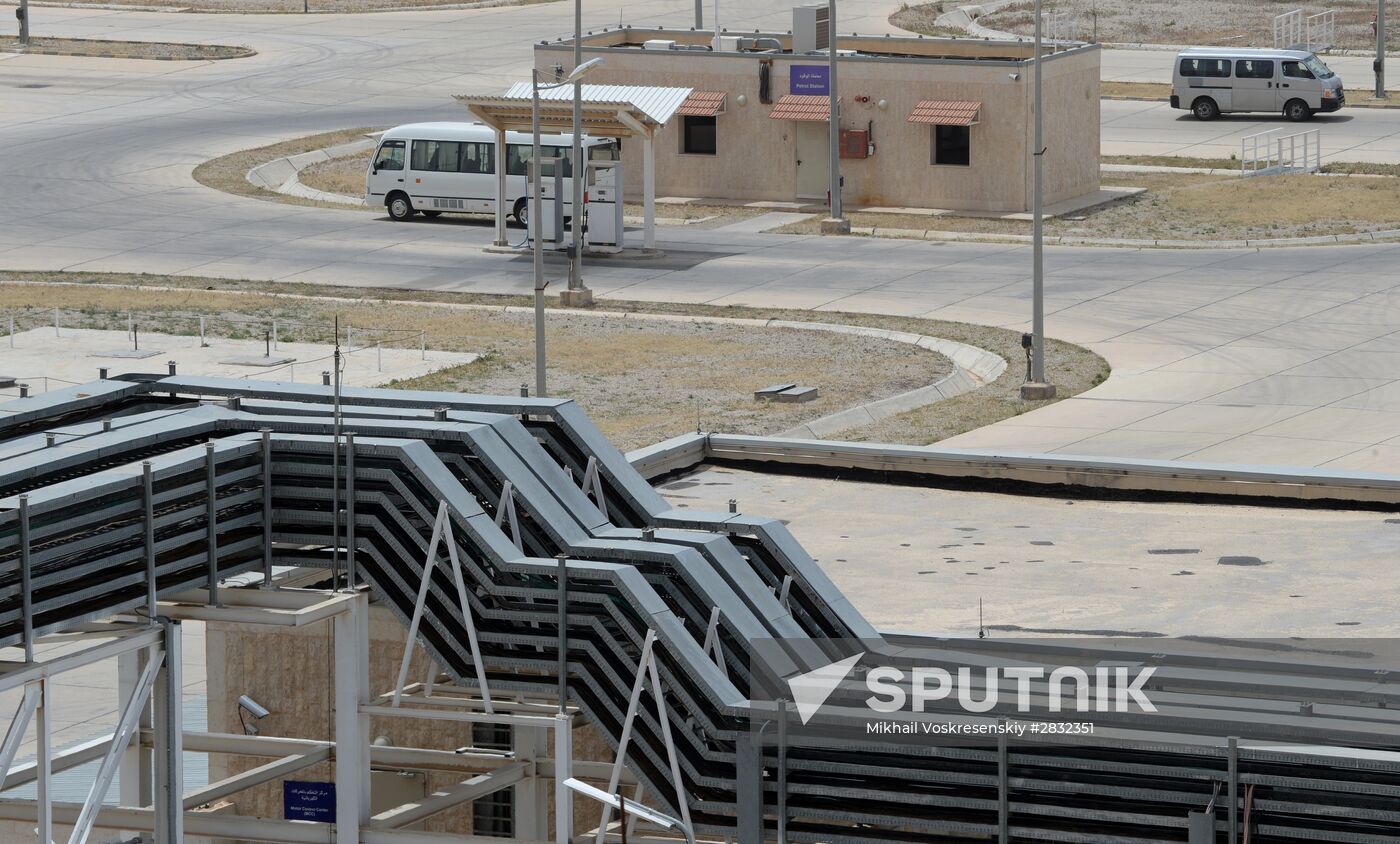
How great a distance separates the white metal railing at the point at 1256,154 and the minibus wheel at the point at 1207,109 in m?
3.19

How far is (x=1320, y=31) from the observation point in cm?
8725

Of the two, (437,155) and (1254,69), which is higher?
(1254,69)

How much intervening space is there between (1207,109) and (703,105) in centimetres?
1775

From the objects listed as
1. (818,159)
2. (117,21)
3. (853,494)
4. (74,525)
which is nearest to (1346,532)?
(853,494)

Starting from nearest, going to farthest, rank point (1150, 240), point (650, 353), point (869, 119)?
point (650, 353)
point (1150, 240)
point (869, 119)

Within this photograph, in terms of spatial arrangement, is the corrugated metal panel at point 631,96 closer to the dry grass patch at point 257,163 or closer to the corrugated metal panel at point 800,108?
the corrugated metal panel at point 800,108

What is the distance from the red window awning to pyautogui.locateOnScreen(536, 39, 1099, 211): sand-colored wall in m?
0.25

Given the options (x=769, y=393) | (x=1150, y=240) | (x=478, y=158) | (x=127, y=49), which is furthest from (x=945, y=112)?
(x=127, y=49)

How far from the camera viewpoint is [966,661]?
15.6m

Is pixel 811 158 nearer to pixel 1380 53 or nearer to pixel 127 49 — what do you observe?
pixel 1380 53

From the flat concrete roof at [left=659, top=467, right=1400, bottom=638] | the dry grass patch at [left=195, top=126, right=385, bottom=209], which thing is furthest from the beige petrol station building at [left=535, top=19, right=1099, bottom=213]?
the flat concrete roof at [left=659, top=467, right=1400, bottom=638]

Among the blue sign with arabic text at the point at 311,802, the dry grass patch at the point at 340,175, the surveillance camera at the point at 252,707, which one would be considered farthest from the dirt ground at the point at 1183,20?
the blue sign with arabic text at the point at 311,802

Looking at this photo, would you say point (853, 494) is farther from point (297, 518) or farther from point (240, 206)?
point (240, 206)

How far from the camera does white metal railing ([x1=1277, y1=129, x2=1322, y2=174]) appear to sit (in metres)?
61.8
